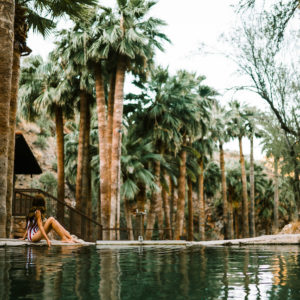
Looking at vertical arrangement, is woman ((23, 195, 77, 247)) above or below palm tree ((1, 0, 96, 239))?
below


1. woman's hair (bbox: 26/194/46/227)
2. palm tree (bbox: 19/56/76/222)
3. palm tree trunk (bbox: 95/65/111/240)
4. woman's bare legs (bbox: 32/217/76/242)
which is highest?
palm tree (bbox: 19/56/76/222)

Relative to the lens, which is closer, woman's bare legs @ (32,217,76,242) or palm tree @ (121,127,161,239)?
woman's bare legs @ (32,217,76,242)

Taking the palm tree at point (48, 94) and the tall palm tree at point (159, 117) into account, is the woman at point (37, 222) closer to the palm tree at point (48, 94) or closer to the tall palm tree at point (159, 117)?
the palm tree at point (48, 94)

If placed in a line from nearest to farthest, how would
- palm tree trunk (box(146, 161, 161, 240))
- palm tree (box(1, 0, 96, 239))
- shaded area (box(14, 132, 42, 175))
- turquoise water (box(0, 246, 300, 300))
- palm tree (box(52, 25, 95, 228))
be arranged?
turquoise water (box(0, 246, 300, 300)) < palm tree (box(1, 0, 96, 239)) < shaded area (box(14, 132, 42, 175)) < palm tree (box(52, 25, 95, 228)) < palm tree trunk (box(146, 161, 161, 240))

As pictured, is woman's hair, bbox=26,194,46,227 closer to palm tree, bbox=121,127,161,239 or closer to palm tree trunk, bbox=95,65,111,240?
palm tree trunk, bbox=95,65,111,240

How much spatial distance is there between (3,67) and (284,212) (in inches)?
1767

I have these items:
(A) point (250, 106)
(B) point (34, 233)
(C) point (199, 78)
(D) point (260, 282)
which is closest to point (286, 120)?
(B) point (34, 233)

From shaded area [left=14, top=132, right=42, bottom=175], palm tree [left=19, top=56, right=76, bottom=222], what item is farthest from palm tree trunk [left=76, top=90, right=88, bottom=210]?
shaded area [left=14, top=132, right=42, bottom=175]

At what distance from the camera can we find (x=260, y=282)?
12.0 ft

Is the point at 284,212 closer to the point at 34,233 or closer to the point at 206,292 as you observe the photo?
the point at 34,233

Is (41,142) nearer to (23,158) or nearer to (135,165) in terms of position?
(135,165)

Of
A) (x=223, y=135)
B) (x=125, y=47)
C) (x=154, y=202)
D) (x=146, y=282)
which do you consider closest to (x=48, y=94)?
(x=125, y=47)

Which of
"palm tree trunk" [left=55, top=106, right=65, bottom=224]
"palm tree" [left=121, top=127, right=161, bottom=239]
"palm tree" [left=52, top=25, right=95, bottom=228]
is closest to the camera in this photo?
"palm tree" [left=52, top=25, right=95, bottom=228]

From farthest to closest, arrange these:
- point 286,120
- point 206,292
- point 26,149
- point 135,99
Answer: point 135,99 < point 26,149 < point 286,120 < point 206,292
